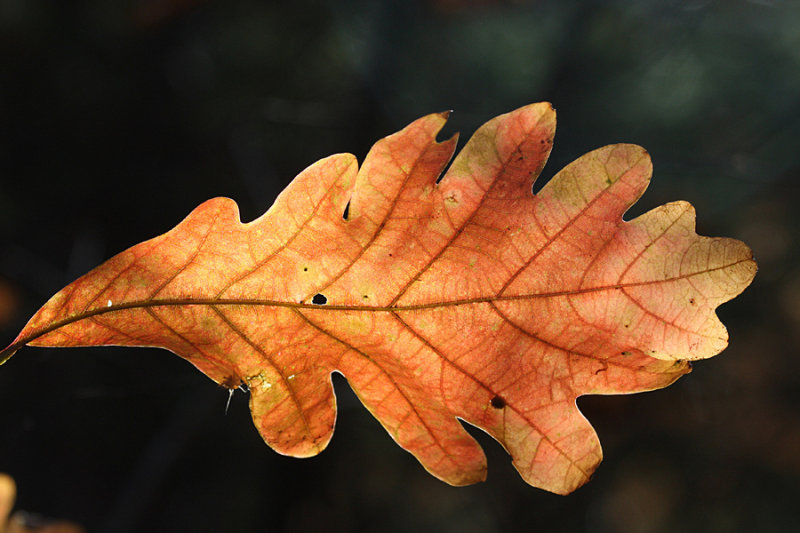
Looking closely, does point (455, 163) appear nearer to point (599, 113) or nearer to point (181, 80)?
point (181, 80)

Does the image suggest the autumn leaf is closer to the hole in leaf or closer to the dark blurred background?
the hole in leaf

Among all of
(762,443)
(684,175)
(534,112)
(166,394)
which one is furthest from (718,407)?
(534,112)

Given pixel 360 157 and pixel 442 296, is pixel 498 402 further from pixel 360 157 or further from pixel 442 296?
pixel 360 157

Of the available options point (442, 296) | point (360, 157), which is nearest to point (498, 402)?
point (442, 296)

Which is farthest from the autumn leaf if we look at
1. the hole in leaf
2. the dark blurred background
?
the dark blurred background

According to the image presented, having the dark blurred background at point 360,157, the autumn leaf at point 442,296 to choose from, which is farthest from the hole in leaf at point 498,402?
the dark blurred background at point 360,157

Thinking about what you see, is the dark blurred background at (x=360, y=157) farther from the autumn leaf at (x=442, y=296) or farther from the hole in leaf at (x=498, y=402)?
the hole in leaf at (x=498, y=402)
